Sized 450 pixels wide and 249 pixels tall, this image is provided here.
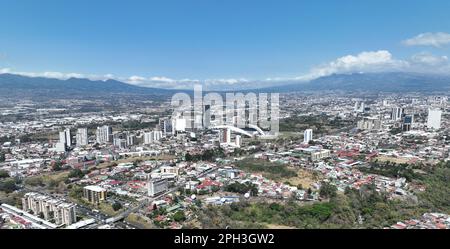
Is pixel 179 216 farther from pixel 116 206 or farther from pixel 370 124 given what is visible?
pixel 370 124

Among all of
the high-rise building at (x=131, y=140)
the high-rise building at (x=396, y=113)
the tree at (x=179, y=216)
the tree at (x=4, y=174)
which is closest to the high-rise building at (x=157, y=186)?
the tree at (x=179, y=216)

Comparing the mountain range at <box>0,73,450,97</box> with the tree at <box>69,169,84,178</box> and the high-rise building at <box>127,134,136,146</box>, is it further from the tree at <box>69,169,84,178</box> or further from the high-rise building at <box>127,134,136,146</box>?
the tree at <box>69,169,84,178</box>

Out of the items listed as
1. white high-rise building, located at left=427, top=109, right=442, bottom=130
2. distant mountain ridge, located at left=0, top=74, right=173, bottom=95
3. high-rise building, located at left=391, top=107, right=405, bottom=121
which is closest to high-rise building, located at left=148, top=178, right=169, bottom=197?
white high-rise building, located at left=427, top=109, right=442, bottom=130

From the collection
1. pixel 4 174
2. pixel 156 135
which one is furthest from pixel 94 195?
pixel 156 135

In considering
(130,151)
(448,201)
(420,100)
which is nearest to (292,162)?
(448,201)
